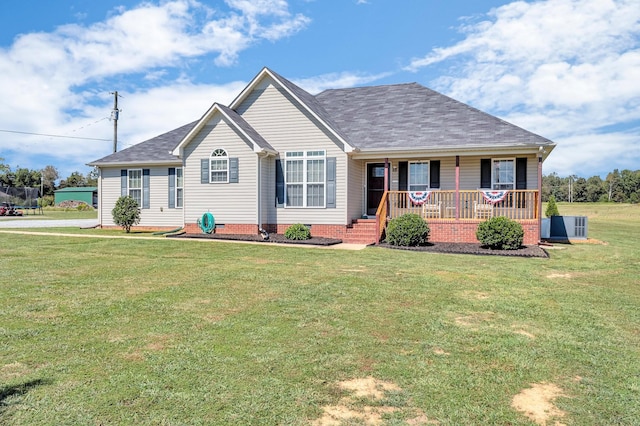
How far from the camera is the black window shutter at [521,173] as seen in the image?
51.6ft

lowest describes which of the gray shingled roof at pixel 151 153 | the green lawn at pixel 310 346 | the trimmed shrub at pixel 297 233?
the green lawn at pixel 310 346

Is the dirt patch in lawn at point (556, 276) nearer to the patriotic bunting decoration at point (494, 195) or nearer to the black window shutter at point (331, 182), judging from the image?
the patriotic bunting decoration at point (494, 195)

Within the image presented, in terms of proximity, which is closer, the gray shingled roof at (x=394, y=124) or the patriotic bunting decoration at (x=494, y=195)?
the patriotic bunting decoration at (x=494, y=195)

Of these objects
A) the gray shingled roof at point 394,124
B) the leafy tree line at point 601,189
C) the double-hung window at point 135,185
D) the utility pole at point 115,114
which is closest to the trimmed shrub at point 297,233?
the gray shingled roof at point 394,124

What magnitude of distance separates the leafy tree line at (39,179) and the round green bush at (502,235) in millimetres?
→ 77808

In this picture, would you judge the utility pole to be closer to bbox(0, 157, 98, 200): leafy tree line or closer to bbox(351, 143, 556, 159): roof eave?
bbox(351, 143, 556, 159): roof eave

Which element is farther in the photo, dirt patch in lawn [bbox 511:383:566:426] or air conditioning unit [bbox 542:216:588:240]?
air conditioning unit [bbox 542:216:588:240]

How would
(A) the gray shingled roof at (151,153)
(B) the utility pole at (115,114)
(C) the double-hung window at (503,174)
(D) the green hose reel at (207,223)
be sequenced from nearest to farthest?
(C) the double-hung window at (503,174), (D) the green hose reel at (207,223), (A) the gray shingled roof at (151,153), (B) the utility pole at (115,114)

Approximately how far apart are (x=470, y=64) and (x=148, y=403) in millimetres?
19077

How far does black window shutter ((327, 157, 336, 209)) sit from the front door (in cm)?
252

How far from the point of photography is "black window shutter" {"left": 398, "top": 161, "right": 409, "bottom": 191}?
1709 centimetres

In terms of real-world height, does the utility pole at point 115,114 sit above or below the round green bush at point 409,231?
above

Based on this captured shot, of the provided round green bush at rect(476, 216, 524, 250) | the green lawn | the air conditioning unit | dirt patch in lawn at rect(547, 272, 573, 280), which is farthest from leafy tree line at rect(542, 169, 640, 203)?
the green lawn

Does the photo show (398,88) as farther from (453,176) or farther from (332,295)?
(332,295)
